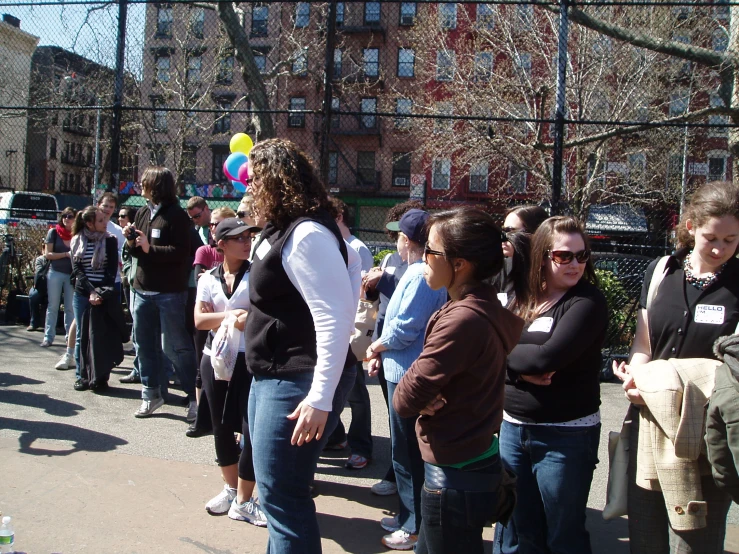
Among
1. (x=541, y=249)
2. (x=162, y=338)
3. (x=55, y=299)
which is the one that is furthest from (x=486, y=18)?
(x=541, y=249)

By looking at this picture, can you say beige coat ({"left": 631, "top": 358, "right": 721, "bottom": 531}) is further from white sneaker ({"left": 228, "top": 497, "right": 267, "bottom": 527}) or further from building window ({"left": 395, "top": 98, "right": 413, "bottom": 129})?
building window ({"left": 395, "top": 98, "right": 413, "bottom": 129})

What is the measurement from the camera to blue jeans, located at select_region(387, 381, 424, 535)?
3377 millimetres

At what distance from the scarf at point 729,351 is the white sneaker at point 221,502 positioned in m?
2.74

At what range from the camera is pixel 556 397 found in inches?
107

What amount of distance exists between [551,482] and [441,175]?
19.5m

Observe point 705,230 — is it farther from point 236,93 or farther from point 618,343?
point 236,93

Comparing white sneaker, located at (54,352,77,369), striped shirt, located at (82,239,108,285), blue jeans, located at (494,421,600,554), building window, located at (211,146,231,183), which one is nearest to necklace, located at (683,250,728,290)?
blue jeans, located at (494,421,600,554)

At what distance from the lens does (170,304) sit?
5.62 metres

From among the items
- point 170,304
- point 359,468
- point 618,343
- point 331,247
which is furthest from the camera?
point 618,343

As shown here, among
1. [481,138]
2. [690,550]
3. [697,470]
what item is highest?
[481,138]

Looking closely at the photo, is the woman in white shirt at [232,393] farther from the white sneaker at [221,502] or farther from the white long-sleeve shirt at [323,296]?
the white long-sleeve shirt at [323,296]

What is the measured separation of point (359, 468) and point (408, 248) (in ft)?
5.74

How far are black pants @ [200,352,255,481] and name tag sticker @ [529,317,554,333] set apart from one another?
67.0 inches

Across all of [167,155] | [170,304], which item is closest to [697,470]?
[170,304]
